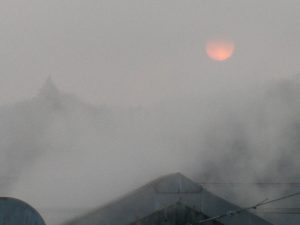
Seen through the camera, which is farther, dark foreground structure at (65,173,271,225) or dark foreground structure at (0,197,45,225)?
dark foreground structure at (65,173,271,225)

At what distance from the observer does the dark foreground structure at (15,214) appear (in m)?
7.25

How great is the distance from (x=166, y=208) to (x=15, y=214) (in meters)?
2.07

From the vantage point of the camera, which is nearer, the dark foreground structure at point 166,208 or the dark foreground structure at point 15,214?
the dark foreground structure at point 15,214

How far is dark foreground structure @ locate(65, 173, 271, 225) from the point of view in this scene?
8164mm

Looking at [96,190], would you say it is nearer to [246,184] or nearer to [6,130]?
[246,184]

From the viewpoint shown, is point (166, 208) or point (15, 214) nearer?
point (15, 214)

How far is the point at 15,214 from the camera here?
7273 millimetres

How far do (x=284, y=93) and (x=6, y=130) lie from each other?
20.4 feet

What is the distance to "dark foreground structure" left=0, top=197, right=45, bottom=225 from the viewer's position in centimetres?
725

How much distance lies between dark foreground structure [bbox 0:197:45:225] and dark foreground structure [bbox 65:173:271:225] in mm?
1101

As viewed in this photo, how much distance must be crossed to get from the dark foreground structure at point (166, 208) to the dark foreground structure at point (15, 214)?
43.3 inches

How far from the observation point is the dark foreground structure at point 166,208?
26.8ft

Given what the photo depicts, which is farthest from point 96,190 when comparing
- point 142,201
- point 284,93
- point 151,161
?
point 284,93

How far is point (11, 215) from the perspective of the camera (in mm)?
7266
